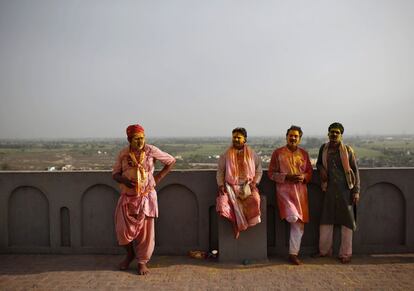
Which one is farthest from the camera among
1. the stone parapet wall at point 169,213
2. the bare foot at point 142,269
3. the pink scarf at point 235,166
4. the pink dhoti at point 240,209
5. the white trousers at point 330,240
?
the stone parapet wall at point 169,213

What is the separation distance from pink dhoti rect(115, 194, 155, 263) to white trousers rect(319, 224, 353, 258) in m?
2.65

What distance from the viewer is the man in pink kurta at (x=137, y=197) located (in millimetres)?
5383

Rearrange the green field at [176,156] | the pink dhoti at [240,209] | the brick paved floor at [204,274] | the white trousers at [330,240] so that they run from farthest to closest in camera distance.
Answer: the green field at [176,156] → the white trousers at [330,240] → the pink dhoti at [240,209] → the brick paved floor at [204,274]

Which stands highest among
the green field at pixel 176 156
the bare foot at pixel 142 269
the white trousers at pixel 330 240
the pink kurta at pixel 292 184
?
the pink kurta at pixel 292 184

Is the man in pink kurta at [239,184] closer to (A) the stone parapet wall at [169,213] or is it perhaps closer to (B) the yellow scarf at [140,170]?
(A) the stone parapet wall at [169,213]

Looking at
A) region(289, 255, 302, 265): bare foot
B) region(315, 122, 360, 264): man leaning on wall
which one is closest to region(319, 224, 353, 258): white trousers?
region(315, 122, 360, 264): man leaning on wall

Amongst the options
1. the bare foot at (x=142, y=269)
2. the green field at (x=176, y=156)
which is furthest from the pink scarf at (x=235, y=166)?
the green field at (x=176, y=156)

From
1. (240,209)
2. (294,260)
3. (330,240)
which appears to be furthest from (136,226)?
(330,240)

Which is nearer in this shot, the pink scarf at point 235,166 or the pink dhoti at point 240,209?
the pink dhoti at point 240,209

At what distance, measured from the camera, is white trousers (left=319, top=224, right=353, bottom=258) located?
5.75m

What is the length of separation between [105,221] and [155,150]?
167 cm

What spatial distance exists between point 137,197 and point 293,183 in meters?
2.35

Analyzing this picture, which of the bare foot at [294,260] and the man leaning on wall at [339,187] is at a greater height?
the man leaning on wall at [339,187]

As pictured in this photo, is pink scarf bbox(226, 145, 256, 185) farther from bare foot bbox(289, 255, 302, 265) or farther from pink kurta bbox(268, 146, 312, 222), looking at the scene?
bare foot bbox(289, 255, 302, 265)
